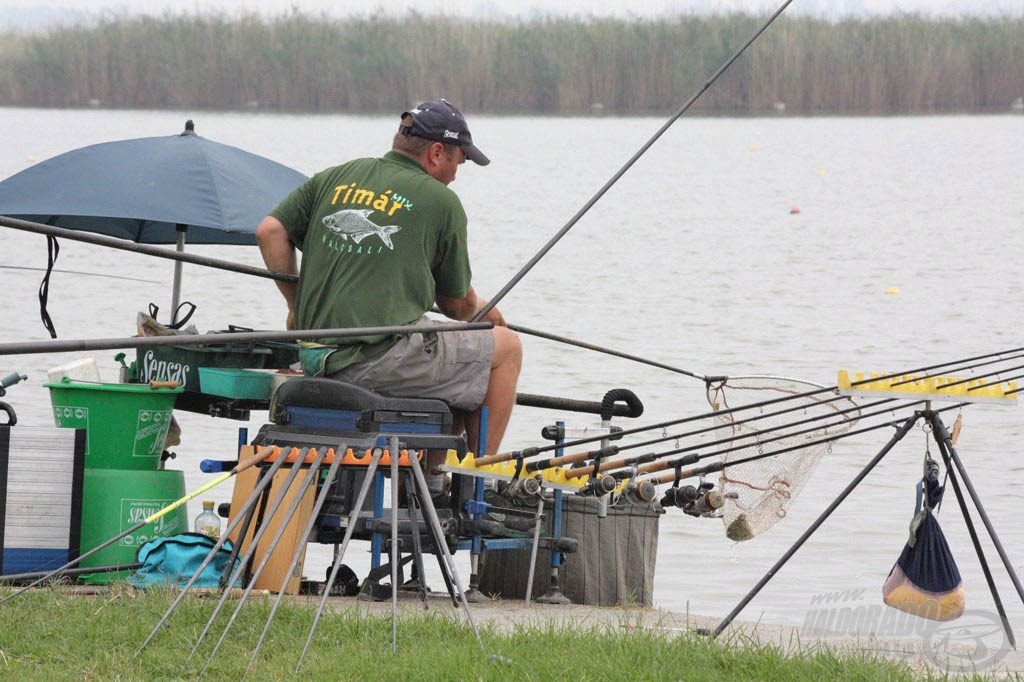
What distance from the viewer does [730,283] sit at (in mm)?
17828

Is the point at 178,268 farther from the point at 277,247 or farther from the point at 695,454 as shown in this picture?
the point at 695,454

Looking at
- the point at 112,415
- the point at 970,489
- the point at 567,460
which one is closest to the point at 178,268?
the point at 112,415

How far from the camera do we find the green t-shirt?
5234 millimetres

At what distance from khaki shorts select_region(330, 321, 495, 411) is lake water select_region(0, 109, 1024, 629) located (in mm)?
1793

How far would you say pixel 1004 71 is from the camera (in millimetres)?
27656

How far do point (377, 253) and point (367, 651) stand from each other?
1331 millimetres

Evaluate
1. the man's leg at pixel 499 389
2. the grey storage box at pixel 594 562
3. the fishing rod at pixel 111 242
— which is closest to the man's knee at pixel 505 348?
the man's leg at pixel 499 389

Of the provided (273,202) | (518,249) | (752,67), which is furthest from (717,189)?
(273,202)

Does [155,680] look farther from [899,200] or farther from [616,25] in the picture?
[616,25]

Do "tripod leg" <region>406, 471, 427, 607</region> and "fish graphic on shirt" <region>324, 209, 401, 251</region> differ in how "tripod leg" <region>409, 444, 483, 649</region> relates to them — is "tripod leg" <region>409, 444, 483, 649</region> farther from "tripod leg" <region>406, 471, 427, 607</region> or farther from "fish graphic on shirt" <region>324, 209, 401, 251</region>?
"fish graphic on shirt" <region>324, 209, 401, 251</region>

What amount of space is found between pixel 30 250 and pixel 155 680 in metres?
15.0

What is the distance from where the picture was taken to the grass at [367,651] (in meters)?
4.21

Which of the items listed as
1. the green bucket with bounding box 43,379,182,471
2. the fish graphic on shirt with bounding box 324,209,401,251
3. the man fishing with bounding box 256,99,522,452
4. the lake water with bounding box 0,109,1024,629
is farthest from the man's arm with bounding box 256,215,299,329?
the lake water with bounding box 0,109,1024,629

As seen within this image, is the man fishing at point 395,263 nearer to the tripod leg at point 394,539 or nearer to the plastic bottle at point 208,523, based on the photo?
the tripod leg at point 394,539
